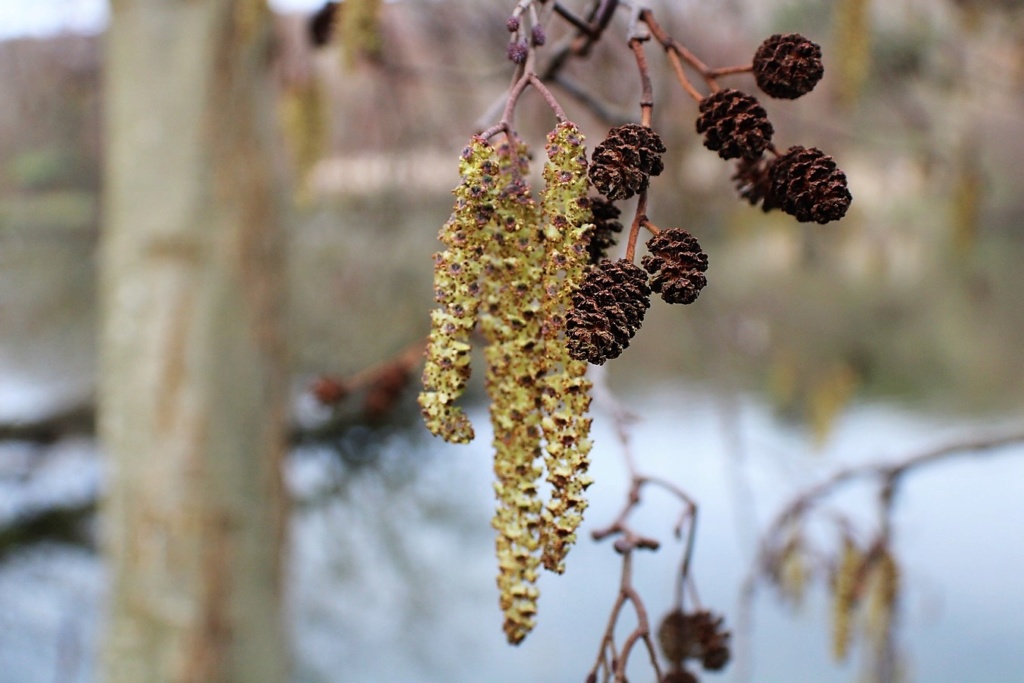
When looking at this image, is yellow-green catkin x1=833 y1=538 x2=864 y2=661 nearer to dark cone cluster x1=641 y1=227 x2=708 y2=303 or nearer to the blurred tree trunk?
dark cone cluster x1=641 y1=227 x2=708 y2=303

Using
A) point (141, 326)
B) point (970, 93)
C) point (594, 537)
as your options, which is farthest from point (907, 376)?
point (594, 537)

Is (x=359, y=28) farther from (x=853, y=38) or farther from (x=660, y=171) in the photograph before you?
(x=660, y=171)

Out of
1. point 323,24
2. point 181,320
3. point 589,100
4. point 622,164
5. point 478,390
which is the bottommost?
point 622,164

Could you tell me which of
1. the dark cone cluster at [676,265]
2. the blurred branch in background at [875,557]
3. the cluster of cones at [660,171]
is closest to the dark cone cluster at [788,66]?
the cluster of cones at [660,171]

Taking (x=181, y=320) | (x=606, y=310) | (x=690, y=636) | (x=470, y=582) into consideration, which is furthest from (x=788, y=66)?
(x=470, y=582)

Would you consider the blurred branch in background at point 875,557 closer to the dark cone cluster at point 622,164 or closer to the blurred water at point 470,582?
the dark cone cluster at point 622,164

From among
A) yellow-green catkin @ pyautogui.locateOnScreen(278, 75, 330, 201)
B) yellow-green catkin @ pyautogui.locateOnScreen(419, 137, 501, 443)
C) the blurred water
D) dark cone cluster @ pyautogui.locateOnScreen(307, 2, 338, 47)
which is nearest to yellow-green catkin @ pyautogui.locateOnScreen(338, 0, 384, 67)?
dark cone cluster @ pyautogui.locateOnScreen(307, 2, 338, 47)
